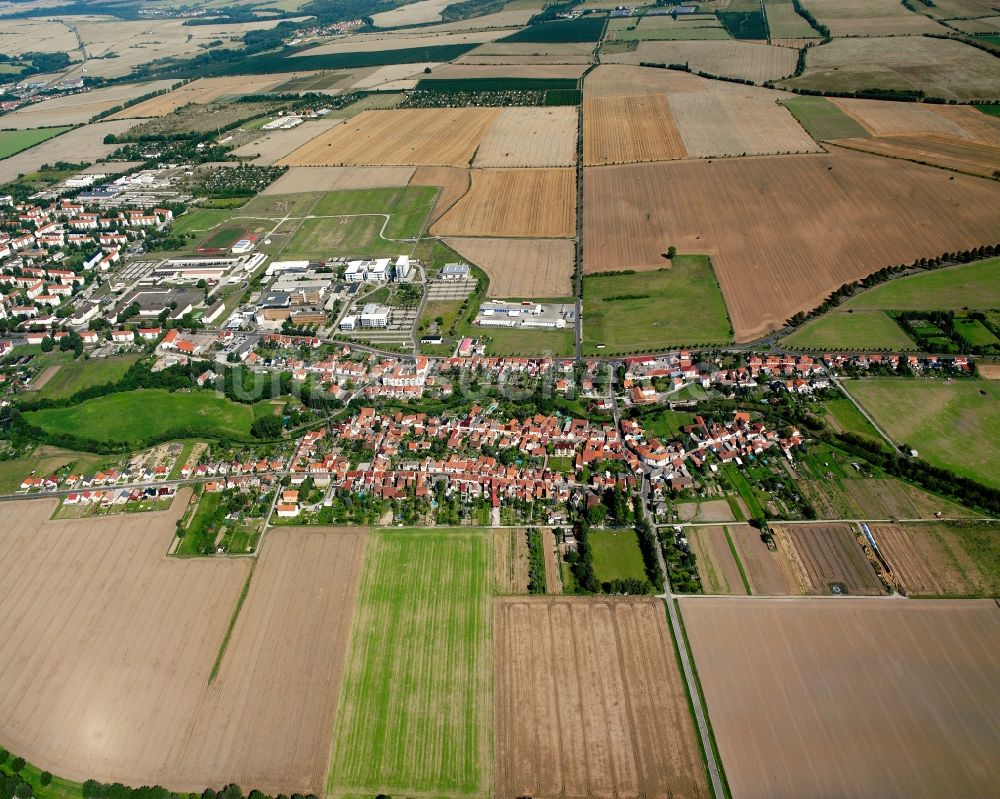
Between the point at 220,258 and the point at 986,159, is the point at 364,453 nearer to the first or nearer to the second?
the point at 220,258

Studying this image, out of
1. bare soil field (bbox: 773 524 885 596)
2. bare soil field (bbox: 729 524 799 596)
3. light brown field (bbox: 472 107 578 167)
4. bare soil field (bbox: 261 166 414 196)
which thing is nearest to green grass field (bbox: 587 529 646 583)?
bare soil field (bbox: 729 524 799 596)

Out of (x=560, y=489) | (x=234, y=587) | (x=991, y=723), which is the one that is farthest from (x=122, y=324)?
(x=991, y=723)

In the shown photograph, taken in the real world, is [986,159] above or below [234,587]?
above

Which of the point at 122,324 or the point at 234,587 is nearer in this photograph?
the point at 234,587

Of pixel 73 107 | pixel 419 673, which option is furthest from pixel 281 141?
pixel 419 673

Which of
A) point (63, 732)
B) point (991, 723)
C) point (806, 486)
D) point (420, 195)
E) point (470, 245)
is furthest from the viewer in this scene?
point (420, 195)

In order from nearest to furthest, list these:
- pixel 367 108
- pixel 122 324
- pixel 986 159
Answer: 1. pixel 122 324
2. pixel 986 159
3. pixel 367 108
